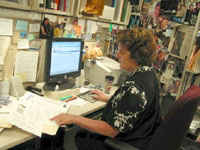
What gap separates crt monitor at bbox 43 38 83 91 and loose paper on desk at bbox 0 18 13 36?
284 mm

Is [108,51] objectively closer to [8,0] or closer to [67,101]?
[67,101]

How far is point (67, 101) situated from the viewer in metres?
1.57

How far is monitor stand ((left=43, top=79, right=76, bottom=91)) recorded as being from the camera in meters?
1.61

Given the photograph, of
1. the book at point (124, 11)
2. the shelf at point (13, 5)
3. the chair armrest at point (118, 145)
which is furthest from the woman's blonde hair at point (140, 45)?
the book at point (124, 11)

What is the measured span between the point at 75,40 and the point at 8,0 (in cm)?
59

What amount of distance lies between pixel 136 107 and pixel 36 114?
0.59 meters

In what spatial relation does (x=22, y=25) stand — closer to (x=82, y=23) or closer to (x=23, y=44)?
(x=23, y=44)

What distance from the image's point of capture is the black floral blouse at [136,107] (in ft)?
3.69

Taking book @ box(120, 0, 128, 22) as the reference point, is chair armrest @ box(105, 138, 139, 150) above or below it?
below

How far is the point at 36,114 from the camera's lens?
3.95 feet

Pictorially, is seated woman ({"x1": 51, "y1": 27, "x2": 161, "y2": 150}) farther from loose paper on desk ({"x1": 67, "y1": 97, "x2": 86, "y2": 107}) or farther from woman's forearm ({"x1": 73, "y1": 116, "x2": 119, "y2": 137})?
loose paper on desk ({"x1": 67, "y1": 97, "x2": 86, "y2": 107})

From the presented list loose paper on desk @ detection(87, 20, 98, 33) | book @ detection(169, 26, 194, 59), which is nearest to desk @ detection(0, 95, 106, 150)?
loose paper on desk @ detection(87, 20, 98, 33)

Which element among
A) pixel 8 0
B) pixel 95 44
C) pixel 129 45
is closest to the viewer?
pixel 129 45

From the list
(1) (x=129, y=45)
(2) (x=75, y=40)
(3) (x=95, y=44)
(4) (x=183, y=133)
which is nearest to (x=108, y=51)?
(3) (x=95, y=44)
